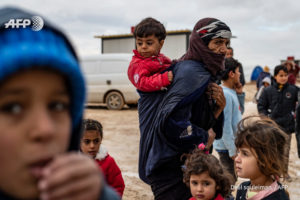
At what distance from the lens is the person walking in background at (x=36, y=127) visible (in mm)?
741

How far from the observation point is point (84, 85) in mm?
915

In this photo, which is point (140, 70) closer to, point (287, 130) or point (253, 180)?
point (253, 180)

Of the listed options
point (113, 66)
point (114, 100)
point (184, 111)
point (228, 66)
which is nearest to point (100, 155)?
point (184, 111)

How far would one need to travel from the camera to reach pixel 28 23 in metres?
0.88

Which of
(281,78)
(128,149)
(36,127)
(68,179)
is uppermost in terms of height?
(36,127)

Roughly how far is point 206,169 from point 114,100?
10.8m

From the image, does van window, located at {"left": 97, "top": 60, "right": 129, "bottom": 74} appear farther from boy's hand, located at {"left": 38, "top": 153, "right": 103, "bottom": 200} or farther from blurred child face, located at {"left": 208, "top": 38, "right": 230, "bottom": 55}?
boy's hand, located at {"left": 38, "top": 153, "right": 103, "bottom": 200}

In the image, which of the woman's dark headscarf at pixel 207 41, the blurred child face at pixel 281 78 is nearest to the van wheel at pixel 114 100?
the blurred child face at pixel 281 78

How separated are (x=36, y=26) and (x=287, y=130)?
5.66m

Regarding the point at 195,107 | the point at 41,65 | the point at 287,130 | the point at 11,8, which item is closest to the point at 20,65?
the point at 41,65

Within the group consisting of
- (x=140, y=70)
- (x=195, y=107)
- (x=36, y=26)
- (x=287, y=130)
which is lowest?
(x=287, y=130)

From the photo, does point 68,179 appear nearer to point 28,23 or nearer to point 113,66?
point 28,23

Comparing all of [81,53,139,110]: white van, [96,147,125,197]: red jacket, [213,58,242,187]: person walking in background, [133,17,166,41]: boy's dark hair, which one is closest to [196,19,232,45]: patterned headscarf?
[133,17,166,41]: boy's dark hair

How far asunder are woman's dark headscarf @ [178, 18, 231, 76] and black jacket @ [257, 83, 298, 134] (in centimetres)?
336
